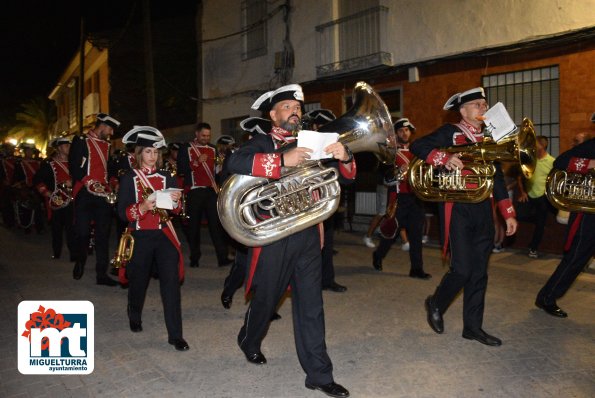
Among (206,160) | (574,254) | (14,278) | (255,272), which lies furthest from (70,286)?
(574,254)

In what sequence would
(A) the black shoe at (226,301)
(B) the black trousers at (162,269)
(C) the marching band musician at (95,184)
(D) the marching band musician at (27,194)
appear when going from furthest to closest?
1. (D) the marching band musician at (27,194)
2. (C) the marching band musician at (95,184)
3. (A) the black shoe at (226,301)
4. (B) the black trousers at (162,269)

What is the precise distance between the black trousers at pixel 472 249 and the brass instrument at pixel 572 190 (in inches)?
46.6

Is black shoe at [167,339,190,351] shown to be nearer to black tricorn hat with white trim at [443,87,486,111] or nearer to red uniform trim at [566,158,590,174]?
black tricorn hat with white trim at [443,87,486,111]

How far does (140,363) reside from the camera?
168 inches

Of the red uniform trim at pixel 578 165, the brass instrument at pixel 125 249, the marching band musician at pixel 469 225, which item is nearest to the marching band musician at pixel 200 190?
the brass instrument at pixel 125 249

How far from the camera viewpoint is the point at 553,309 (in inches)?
214

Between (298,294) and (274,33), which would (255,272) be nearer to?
(298,294)

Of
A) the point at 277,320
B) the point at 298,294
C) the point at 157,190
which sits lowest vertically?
the point at 277,320

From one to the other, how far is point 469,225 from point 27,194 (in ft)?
37.2

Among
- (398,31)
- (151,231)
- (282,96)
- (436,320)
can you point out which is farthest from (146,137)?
(398,31)

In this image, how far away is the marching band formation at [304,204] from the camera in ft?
11.7

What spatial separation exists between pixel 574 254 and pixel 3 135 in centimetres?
5455

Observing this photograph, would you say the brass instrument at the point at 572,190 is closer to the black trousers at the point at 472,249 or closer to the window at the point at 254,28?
the black trousers at the point at 472,249

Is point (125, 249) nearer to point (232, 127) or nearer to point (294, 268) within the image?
point (294, 268)
